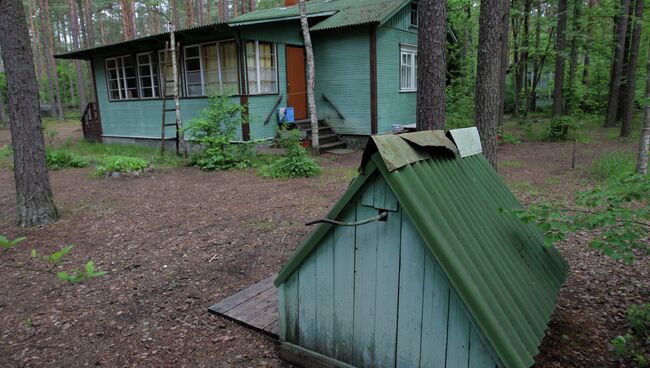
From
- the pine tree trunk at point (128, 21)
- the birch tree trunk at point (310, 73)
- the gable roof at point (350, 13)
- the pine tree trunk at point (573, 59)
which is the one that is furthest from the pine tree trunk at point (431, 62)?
the pine tree trunk at point (128, 21)

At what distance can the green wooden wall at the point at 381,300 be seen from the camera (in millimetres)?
2244

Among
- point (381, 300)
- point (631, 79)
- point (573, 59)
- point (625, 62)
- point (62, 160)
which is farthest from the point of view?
point (573, 59)

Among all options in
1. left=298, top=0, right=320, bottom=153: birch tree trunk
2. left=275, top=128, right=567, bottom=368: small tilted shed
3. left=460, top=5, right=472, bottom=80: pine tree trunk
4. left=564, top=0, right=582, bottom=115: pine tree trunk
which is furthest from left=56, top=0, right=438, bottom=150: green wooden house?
left=275, top=128, right=567, bottom=368: small tilted shed

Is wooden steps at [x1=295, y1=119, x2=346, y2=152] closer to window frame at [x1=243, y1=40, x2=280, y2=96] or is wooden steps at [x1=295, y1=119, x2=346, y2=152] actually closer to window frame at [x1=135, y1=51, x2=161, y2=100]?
window frame at [x1=243, y1=40, x2=280, y2=96]

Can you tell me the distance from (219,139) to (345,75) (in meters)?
4.92

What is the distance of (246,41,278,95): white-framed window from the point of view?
12156 mm

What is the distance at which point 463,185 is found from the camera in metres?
2.96

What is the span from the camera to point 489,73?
6.48m

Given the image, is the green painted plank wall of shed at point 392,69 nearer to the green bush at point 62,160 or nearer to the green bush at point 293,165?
A: the green bush at point 293,165

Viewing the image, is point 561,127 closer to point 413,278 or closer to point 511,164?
point 511,164

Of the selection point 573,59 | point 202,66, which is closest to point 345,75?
point 202,66

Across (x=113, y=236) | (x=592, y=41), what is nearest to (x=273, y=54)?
(x=113, y=236)

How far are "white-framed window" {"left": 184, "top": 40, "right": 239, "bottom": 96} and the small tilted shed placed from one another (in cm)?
965

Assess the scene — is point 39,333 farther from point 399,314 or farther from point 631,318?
point 631,318
